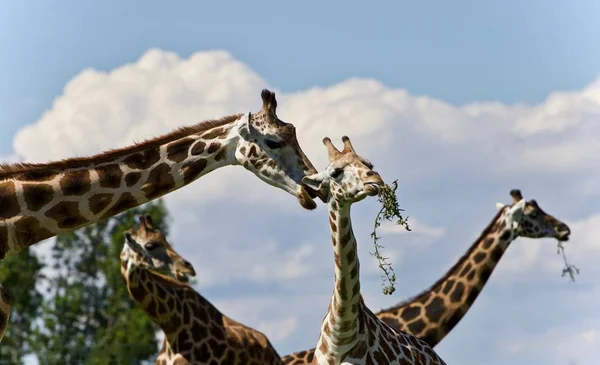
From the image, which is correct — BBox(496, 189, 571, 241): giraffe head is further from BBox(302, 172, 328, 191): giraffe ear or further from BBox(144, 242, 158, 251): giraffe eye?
BBox(302, 172, 328, 191): giraffe ear

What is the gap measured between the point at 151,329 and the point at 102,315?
4900 millimetres

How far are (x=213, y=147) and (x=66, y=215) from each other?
1.32 metres

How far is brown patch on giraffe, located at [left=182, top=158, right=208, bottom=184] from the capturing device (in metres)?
10.2

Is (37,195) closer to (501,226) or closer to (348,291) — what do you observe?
(348,291)

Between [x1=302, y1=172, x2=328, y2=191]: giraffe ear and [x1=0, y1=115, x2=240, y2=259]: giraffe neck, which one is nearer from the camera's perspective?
[x1=0, y1=115, x2=240, y2=259]: giraffe neck

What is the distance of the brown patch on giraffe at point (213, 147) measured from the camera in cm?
1037

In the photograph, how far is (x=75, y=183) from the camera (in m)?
9.76

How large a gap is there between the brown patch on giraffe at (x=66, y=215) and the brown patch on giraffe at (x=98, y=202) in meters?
0.10

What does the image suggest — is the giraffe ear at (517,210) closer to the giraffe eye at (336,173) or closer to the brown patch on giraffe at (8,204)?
the giraffe eye at (336,173)

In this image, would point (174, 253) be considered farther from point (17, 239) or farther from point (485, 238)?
point (17, 239)

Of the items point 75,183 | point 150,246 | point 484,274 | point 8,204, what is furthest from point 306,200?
point 484,274

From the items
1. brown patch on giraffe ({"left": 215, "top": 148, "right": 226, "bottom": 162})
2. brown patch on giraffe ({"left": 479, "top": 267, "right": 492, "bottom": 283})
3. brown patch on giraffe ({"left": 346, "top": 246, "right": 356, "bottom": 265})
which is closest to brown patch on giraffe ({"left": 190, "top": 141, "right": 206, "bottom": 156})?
brown patch on giraffe ({"left": 215, "top": 148, "right": 226, "bottom": 162})

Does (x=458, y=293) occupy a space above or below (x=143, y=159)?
above

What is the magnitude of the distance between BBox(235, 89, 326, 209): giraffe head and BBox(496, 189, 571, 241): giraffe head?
711cm
